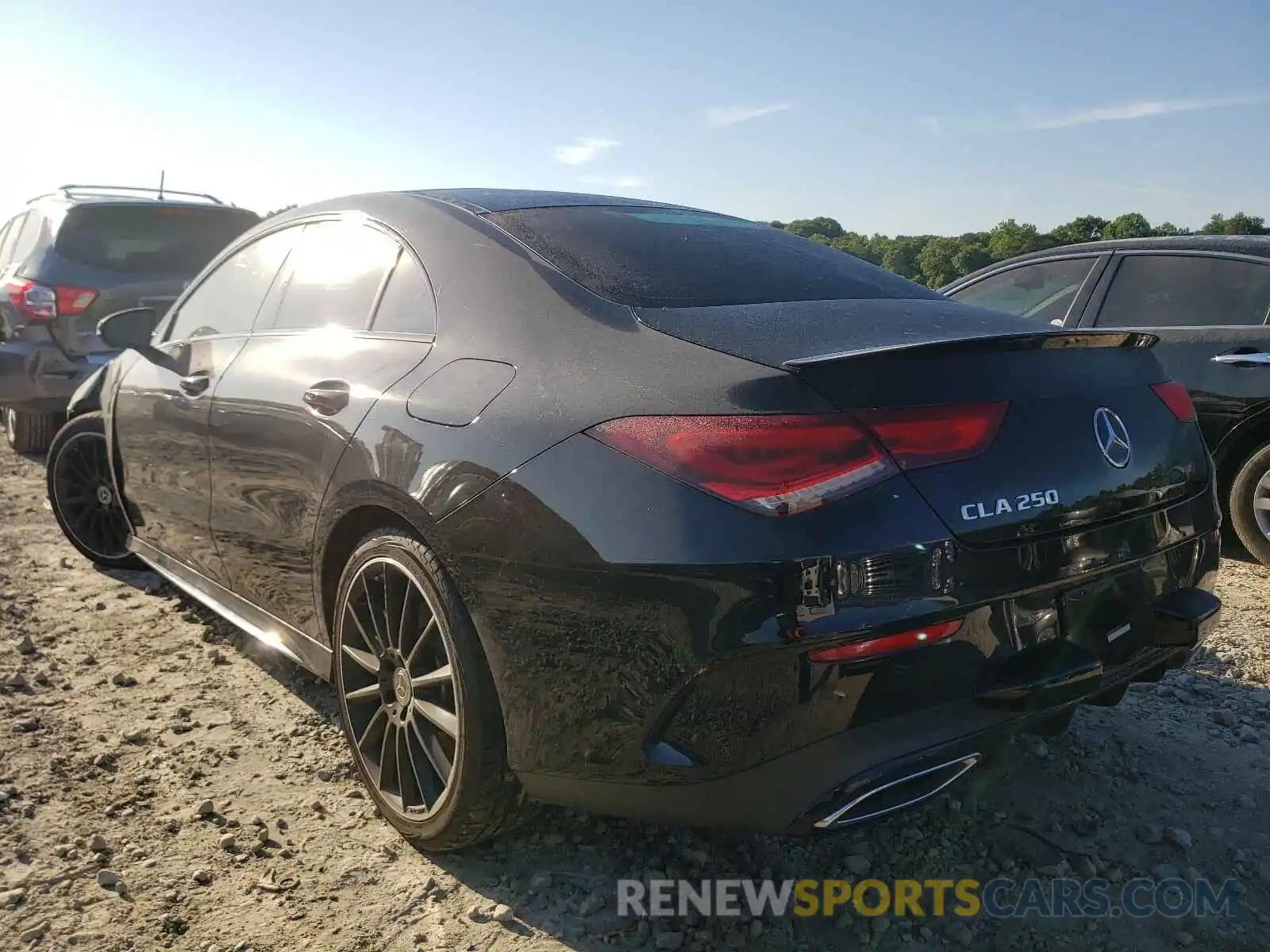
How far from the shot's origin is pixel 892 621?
1.68 meters

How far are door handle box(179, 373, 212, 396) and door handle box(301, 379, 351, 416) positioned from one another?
2.56ft

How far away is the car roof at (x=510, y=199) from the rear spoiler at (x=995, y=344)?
3.91 ft

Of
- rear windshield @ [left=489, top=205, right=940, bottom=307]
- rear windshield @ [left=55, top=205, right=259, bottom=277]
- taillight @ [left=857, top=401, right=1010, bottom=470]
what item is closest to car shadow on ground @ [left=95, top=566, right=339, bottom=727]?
rear windshield @ [left=489, top=205, right=940, bottom=307]

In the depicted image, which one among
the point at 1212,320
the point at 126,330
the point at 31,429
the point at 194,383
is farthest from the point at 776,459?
the point at 31,429

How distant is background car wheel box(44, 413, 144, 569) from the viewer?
4.52 m

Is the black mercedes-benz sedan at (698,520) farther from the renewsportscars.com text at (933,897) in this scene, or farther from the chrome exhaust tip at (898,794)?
the renewsportscars.com text at (933,897)

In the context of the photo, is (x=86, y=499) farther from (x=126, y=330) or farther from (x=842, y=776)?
(x=842, y=776)

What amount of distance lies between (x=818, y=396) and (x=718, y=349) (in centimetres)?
24

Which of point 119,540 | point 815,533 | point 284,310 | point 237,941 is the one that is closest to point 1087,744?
point 815,533

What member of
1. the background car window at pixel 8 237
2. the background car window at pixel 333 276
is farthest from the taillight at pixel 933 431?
the background car window at pixel 8 237

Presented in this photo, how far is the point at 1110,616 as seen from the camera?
2.00m

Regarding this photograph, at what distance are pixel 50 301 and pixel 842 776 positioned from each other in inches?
254

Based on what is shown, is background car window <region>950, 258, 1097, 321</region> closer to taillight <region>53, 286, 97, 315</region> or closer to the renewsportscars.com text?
the renewsportscars.com text

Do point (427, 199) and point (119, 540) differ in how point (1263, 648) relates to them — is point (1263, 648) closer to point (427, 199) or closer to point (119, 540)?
point (427, 199)
